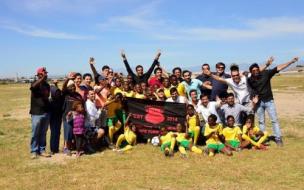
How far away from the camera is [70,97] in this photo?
32.0 feet

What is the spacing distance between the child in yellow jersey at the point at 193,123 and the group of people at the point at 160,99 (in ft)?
0.09

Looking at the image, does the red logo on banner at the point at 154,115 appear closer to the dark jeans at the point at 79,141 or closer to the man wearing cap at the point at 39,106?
the dark jeans at the point at 79,141

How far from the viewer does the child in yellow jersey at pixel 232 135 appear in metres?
9.91

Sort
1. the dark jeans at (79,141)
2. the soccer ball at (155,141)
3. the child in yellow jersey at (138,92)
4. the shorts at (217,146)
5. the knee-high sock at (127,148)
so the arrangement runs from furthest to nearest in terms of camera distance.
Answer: the child in yellow jersey at (138,92) → the soccer ball at (155,141) → the knee-high sock at (127,148) → the dark jeans at (79,141) → the shorts at (217,146)

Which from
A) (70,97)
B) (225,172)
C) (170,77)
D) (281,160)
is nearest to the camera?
(225,172)

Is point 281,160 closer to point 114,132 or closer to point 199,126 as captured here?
point 199,126

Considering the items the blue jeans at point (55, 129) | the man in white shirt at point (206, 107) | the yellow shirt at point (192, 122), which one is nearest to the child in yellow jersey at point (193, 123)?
the yellow shirt at point (192, 122)

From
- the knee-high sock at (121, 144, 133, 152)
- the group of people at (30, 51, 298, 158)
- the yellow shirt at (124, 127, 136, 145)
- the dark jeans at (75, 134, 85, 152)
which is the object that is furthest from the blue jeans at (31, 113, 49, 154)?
the yellow shirt at (124, 127, 136, 145)

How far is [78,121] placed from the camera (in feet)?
31.4

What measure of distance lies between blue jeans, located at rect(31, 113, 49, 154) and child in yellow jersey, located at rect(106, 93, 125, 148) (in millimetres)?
1827

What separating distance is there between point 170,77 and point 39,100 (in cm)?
391

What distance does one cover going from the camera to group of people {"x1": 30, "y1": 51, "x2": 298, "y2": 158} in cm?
959

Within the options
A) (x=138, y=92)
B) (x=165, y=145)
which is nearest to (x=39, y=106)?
(x=138, y=92)

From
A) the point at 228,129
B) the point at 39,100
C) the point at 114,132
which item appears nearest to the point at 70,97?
the point at 39,100
